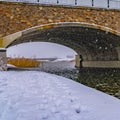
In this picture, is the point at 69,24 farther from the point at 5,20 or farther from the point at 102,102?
the point at 102,102

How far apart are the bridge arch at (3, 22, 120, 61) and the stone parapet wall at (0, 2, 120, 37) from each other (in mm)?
418

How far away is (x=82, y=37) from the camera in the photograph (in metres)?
27.3

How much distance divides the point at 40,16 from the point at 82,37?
8.22 meters

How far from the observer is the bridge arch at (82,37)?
1967 centimetres

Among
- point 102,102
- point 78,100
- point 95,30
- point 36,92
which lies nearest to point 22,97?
point 36,92

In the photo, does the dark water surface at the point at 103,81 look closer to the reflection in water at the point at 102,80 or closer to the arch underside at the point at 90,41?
the reflection in water at the point at 102,80

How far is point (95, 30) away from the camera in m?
22.1

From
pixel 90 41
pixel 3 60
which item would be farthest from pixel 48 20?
pixel 90 41

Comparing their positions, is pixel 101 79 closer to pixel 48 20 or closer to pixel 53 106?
pixel 48 20

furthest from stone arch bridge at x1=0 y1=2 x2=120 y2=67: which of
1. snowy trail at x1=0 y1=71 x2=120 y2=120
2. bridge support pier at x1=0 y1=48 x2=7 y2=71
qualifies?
snowy trail at x1=0 y1=71 x2=120 y2=120

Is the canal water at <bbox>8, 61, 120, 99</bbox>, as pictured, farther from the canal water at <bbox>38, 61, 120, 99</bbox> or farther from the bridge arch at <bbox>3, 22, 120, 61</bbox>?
the bridge arch at <bbox>3, 22, 120, 61</bbox>

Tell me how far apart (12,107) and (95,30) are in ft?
55.7

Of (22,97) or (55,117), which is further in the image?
(22,97)

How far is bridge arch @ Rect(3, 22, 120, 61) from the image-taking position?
19.7 meters
